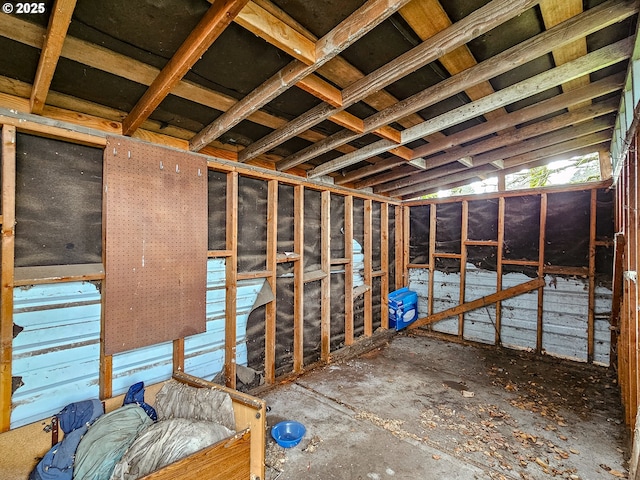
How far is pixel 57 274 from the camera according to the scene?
5.61 ft

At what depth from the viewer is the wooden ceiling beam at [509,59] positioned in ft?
4.29

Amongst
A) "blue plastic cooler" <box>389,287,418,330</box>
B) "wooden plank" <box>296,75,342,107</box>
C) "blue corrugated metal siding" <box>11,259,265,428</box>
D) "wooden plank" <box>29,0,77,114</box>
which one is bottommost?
"blue plastic cooler" <box>389,287,418,330</box>

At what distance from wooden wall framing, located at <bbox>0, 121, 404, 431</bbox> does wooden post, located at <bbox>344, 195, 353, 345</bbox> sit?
0.01 m

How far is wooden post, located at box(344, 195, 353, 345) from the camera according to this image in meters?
3.84

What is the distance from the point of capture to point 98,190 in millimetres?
1890

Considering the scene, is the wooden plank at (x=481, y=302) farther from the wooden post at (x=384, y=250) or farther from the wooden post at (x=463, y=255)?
the wooden post at (x=384, y=250)

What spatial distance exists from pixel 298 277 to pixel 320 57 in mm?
2237

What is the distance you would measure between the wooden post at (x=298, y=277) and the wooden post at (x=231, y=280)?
764mm

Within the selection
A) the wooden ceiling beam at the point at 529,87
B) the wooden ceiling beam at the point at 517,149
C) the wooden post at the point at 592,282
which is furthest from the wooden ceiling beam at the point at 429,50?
the wooden post at the point at 592,282

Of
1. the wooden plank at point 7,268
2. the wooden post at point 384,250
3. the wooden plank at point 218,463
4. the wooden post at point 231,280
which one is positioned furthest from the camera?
the wooden post at point 384,250

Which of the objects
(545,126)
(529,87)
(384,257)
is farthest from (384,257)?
(529,87)

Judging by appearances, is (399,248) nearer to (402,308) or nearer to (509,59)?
(402,308)

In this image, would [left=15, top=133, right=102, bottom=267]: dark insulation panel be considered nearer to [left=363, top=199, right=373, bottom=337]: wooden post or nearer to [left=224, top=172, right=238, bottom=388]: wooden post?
[left=224, top=172, right=238, bottom=388]: wooden post

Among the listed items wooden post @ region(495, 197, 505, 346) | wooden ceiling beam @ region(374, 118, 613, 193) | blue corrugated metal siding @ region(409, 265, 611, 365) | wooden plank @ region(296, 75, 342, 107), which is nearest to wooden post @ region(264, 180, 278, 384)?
wooden plank @ region(296, 75, 342, 107)
